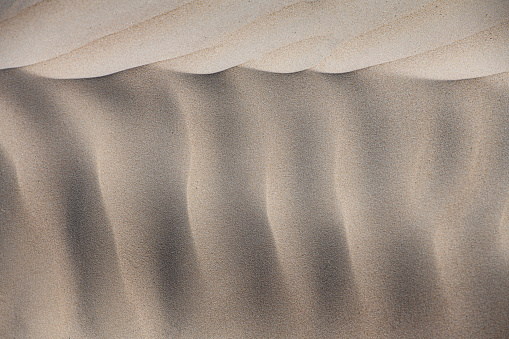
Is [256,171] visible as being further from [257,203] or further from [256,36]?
[256,36]

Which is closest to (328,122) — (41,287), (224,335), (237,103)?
(237,103)

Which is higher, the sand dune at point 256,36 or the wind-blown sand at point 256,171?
the sand dune at point 256,36

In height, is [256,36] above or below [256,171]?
above

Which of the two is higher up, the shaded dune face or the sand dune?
the sand dune

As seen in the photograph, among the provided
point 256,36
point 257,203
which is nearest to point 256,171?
point 257,203

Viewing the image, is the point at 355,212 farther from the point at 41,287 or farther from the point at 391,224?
the point at 41,287

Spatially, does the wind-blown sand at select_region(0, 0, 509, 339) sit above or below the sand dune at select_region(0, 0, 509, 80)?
below
